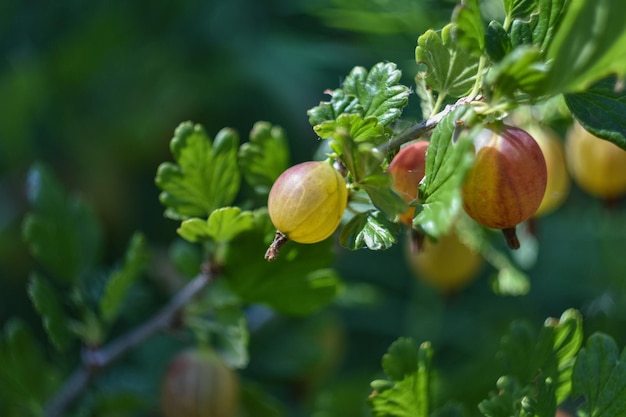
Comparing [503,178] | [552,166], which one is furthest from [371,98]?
[552,166]

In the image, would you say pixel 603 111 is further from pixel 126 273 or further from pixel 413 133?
pixel 126 273

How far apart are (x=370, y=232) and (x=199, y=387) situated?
0.37 metres

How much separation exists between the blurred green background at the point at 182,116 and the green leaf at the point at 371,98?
0.77 meters

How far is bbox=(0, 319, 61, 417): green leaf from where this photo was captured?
38.4 inches

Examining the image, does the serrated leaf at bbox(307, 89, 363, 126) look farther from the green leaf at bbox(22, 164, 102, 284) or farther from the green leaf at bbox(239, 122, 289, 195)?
the green leaf at bbox(22, 164, 102, 284)

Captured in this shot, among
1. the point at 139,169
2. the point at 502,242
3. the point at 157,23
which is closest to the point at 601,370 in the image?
the point at 502,242

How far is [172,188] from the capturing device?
2.56 feet

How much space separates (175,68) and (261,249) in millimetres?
1045

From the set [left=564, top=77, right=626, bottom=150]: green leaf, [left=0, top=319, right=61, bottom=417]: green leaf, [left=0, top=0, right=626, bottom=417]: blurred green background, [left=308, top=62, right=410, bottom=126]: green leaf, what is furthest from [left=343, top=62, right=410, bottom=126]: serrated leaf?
[left=0, top=0, right=626, bottom=417]: blurred green background

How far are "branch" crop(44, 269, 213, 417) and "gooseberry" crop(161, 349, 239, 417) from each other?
0.18 ft

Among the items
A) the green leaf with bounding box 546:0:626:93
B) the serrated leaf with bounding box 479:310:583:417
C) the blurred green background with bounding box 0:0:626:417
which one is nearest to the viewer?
the green leaf with bounding box 546:0:626:93

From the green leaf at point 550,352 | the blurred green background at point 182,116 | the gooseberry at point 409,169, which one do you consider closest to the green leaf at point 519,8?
the gooseberry at point 409,169

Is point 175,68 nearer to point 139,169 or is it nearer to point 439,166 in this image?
point 139,169

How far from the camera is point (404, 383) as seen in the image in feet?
2.30
